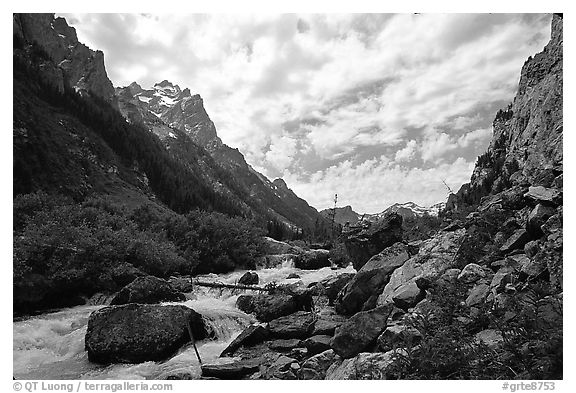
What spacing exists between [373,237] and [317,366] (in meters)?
10.8

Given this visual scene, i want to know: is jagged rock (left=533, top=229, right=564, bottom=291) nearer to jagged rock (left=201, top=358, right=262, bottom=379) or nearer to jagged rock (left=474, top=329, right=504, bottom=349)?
jagged rock (left=474, top=329, right=504, bottom=349)

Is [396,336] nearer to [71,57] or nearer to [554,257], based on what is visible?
[554,257]

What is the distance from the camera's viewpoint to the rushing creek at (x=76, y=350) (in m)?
10.1

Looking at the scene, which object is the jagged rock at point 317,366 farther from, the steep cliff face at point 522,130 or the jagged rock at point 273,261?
the steep cliff face at point 522,130

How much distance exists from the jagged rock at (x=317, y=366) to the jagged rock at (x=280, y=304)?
6.28 metres

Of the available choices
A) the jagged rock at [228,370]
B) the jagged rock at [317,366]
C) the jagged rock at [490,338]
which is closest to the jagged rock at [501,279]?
the jagged rock at [490,338]

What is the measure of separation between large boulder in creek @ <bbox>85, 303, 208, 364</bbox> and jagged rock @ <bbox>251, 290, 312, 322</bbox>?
136 inches

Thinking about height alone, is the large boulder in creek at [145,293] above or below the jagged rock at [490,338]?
above

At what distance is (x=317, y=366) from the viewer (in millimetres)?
8008

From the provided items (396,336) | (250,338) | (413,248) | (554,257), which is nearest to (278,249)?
(413,248)

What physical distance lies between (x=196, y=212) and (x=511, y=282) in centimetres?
3452

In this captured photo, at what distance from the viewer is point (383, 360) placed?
6301mm

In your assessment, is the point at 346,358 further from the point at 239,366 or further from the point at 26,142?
the point at 26,142

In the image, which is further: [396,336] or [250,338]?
[250,338]
